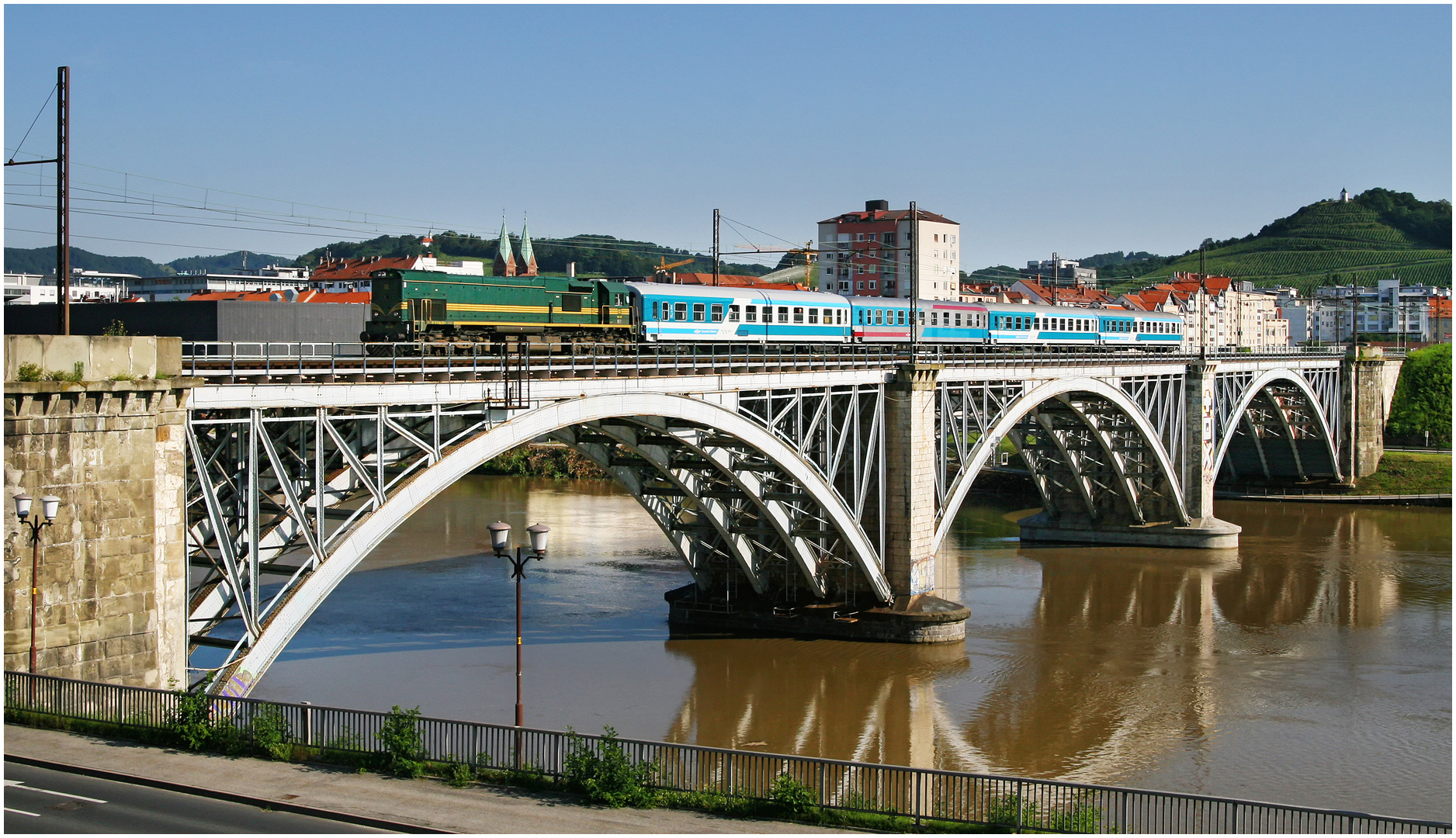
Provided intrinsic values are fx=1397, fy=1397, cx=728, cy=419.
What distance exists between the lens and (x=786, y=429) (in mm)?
38938

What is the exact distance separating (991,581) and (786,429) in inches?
644

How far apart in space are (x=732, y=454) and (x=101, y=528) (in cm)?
1925

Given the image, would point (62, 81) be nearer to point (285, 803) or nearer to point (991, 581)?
point (285, 803)

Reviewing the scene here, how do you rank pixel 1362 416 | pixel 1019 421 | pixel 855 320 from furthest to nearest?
1. pixel 1362 416
2. pixel 1019 421
3. pixel 855 320

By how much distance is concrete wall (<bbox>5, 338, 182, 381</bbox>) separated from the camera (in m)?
17.3

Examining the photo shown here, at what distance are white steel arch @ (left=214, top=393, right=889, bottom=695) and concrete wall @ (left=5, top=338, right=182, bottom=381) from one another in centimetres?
390

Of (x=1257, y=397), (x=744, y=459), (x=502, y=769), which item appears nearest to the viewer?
(x=502, y=769)

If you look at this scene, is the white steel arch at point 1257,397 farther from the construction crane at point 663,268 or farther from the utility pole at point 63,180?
the utility pole at point 63,180

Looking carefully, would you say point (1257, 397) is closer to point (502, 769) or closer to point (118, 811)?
point (502, 769)

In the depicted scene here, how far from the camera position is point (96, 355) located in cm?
1806

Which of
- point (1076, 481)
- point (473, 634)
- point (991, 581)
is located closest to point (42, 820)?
point (473, 634)

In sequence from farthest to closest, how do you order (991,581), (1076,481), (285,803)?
(1076,481)
(991,581)
(285,803)

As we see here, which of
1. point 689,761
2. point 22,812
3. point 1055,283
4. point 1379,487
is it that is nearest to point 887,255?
point 1055,283

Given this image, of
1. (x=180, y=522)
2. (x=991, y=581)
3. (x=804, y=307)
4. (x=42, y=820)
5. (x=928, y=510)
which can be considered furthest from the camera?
(x=991, y=581)
